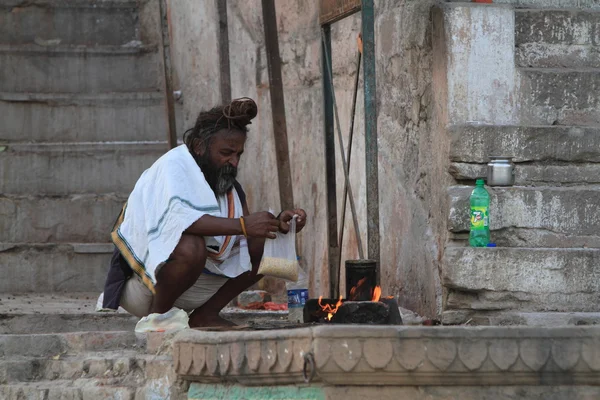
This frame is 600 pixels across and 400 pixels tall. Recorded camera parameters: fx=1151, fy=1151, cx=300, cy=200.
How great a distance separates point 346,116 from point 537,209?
5.78 feet

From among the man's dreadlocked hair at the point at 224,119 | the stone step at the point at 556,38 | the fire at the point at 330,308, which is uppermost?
the stone step at the point at 556,38

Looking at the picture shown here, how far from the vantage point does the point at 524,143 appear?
205 inches

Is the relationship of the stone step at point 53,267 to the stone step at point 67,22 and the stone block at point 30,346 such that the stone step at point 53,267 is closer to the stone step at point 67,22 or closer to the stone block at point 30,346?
the stone step at point 67,22

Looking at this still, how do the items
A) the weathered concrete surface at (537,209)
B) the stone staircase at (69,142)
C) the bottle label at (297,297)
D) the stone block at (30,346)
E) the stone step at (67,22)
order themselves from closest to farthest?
the stone block at (30,346) < the weathered concrete surface at (537,209) < the bottle label at (297,297) < the stone staircase at (69,142) < the stone step at (67,22)

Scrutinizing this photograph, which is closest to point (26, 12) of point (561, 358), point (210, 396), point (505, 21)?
point (505, 21)

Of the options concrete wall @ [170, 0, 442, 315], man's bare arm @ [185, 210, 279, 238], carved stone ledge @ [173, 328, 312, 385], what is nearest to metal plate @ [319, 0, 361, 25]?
concrete wall @ [170, 0, 442, 315]

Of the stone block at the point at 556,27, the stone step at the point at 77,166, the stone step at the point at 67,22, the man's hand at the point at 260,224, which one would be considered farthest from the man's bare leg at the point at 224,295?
the stone step at the point at 67,22

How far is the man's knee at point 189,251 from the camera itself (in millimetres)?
4777

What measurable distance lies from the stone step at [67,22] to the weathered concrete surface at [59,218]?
161 cm

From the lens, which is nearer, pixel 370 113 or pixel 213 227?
pixel 213 227

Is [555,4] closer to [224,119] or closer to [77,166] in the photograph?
[224,119]

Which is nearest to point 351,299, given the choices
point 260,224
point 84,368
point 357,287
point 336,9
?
point 357,287

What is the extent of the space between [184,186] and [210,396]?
1167mm

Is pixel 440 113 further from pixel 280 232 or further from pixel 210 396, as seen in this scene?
pixel 210 396
